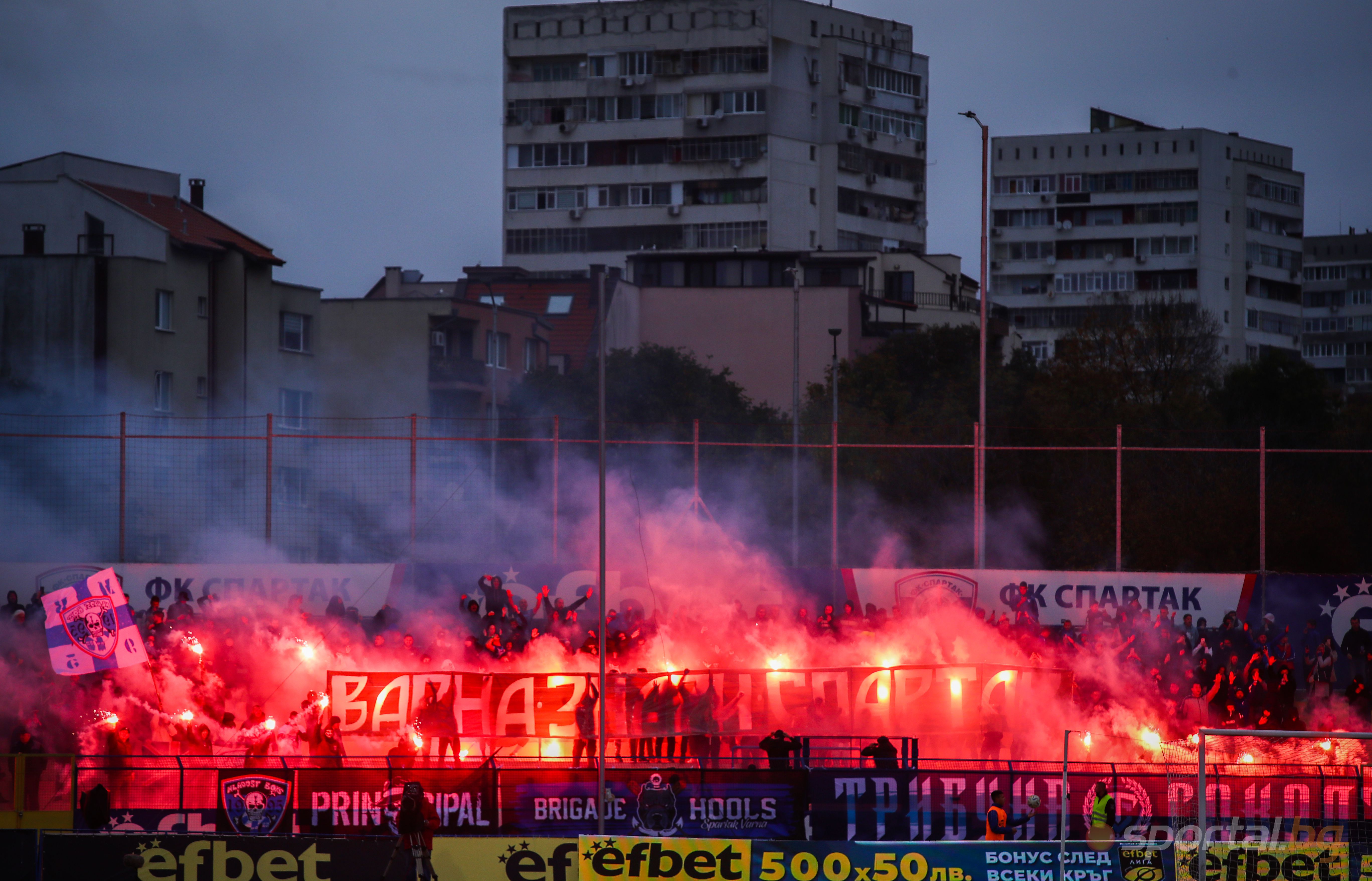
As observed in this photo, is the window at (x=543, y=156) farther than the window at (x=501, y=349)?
Yes

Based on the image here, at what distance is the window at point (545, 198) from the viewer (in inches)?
3319

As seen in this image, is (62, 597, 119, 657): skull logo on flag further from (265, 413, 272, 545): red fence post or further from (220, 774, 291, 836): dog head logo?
(265, 413, 272, 545): red fence post

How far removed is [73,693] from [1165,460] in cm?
2676

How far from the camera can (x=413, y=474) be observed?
26.7 metres

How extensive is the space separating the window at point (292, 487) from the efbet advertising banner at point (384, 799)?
12.7m

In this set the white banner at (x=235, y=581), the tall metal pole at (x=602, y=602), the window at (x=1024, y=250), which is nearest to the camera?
the tall metal pole at (x=602, y=602)

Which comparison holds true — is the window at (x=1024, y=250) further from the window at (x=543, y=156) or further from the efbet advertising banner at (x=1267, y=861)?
the efbet advertising banner at (x=1267, y=861)

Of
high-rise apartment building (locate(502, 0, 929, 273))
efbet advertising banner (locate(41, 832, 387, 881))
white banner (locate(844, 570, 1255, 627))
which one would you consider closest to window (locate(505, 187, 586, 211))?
high-rise apartment building (locate(502, 0, 929, 273))

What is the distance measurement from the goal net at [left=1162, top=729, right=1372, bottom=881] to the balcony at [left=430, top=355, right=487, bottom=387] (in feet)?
131

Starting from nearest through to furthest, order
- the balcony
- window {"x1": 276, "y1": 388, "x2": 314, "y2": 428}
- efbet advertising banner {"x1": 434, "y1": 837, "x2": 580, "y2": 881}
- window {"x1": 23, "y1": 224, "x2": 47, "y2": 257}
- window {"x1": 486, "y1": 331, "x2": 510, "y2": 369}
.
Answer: efbet advertising banner {"x1": 434, "y1": 837, "x2": 580, "y2": 881} → window {"x1": 23, "y1": 224, "x2": 47, "y2": 257} → window {"x1": 276, "y1": 388, "x2": 314, "y2": 428} → the balcony → window {"x1": 486, "y1": 331, "x2": 510, "y2": 369}

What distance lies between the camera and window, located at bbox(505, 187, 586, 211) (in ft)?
277

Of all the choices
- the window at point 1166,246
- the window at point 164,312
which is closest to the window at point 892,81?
the window at point 1166,246

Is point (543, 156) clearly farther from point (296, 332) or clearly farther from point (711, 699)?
point (711, 699)

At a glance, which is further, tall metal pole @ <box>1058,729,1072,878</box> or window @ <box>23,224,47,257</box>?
window @ <box>23,224,47,257</box>
